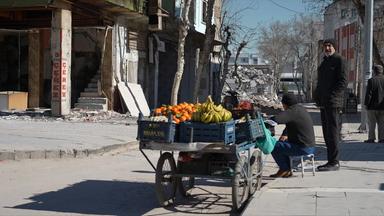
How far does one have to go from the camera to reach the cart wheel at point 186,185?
8853mm

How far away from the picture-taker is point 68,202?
28.0ft

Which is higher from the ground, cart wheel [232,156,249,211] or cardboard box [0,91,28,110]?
cardboard box [0,91,28,110]

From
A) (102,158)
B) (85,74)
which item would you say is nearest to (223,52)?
(85,74)

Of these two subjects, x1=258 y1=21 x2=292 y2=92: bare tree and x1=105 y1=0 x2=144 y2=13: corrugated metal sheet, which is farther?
x1=258 y1=21 x2=292 y2=92: bare tree

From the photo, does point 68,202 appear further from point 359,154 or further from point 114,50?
point 114,50

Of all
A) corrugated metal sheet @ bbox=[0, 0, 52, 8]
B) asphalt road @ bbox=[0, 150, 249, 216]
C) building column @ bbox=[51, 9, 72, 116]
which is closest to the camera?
asphalt road @ bbox=[0, 150, 249, 216]

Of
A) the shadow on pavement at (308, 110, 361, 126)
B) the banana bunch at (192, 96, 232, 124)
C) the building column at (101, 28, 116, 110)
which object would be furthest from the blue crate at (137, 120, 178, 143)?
the shadow on pavement at (308, 110, 361, 126)

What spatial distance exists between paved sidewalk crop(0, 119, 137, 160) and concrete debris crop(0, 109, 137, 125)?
1.03 metres

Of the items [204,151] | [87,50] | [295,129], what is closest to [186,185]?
[295,129]

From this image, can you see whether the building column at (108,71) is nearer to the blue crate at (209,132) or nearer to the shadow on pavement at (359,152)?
the shadow on pavement at (359,152)

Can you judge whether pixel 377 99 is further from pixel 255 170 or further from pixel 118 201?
pixel 118 201

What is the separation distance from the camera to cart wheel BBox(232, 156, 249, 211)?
25.0ft

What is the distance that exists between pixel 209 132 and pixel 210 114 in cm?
22

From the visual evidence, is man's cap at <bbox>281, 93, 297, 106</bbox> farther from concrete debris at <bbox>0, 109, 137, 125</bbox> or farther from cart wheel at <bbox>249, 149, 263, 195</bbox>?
concrete debris at <bbox>0, 109, 137, 125</bbox>
